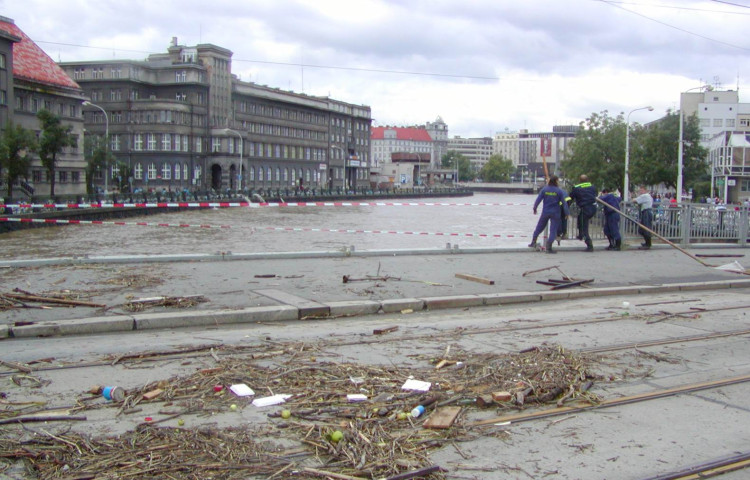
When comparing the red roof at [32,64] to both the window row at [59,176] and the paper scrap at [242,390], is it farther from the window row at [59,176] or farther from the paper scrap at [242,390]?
the paper scrap at [242,390]

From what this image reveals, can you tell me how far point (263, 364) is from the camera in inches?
273

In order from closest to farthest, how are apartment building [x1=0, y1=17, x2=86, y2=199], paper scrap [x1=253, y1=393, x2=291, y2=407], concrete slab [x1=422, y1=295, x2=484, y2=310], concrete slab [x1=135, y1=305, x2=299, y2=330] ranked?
paper scrap [x1=253, y1=393, x2=291, y2=407] → concrete slab [x1=135, y1=305, x2=299, y2=330] → concrete slab [x1=422, y1=295, x2=484, y2=310] → apartment building [x1=0, y1=17, x2=86, y2=199]

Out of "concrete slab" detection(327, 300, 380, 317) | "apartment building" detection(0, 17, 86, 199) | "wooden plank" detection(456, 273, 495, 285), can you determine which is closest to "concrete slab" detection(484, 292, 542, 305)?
"wooden plank" detection(456, 273, 495, 285)

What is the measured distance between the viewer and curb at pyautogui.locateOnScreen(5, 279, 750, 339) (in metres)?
8.59

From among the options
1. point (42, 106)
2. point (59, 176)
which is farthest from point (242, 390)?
point (59, 176)

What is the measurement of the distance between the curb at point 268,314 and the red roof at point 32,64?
→ 5439 centimetres

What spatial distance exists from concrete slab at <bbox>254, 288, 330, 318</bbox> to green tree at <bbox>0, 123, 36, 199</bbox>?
38.1 meters

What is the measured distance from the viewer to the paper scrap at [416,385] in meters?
6.09

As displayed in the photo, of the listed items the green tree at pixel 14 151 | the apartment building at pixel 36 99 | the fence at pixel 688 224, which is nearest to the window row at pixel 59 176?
the apartment building at pixel 36 99

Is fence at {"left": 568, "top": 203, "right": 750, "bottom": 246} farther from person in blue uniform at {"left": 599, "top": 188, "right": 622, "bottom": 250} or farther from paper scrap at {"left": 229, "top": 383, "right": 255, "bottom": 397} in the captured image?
paper scrap at {"left": 229, "top": 383, "right": 255, "bottom": 397}

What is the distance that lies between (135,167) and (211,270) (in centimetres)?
8137

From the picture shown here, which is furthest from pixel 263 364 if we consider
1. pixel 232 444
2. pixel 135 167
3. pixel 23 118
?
pixel 135 167

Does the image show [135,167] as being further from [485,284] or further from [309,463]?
[309,463]

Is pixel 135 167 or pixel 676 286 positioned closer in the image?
pixel 676 286
